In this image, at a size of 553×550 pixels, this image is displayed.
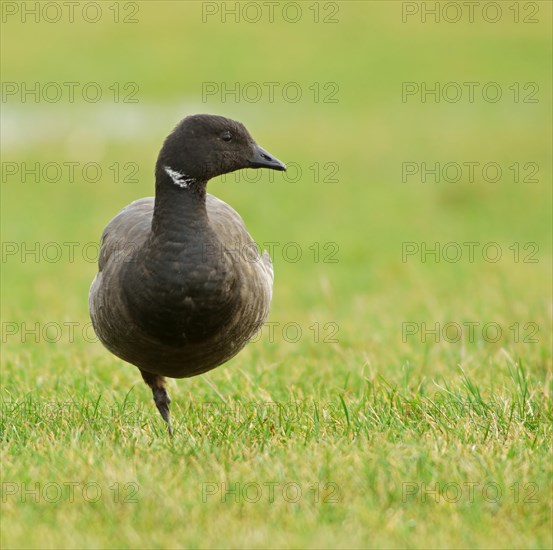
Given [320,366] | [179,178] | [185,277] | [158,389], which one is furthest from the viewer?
[320,366]

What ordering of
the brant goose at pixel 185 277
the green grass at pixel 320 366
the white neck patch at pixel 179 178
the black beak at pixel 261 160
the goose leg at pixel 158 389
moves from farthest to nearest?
the goose leg at pixel 158 389
the black beak at pixel 261 160
the white neck patch at pixel 179 178
the brant goose at pixel 185 277
the green grass at pixel 320 366

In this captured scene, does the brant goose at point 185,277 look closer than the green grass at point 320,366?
No

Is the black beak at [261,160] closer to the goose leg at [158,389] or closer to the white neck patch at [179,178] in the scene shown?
the white neck patch at [179,178]

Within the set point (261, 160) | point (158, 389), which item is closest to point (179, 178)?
point (261, 160)

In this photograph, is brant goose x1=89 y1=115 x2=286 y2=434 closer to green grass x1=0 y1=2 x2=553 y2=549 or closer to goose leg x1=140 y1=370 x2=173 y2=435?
goose leg x1=140 y1=370 x2=173 y2=435

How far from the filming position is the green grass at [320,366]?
3.88 metres

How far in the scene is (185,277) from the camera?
4.98m

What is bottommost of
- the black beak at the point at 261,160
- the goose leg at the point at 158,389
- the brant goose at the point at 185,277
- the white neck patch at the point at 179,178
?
the goose leg at the point at 158,389

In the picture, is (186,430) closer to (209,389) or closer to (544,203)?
(209,389)

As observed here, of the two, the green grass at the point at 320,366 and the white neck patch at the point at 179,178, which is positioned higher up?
the white neck patch at the point at 179,178

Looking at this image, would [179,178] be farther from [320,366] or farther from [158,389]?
[320,366]

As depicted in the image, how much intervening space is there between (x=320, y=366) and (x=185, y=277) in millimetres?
2161

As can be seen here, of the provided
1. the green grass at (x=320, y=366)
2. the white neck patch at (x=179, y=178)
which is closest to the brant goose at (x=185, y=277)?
the white neck patch at (x=179, y=178)

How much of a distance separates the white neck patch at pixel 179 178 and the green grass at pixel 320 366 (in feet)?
3.98
